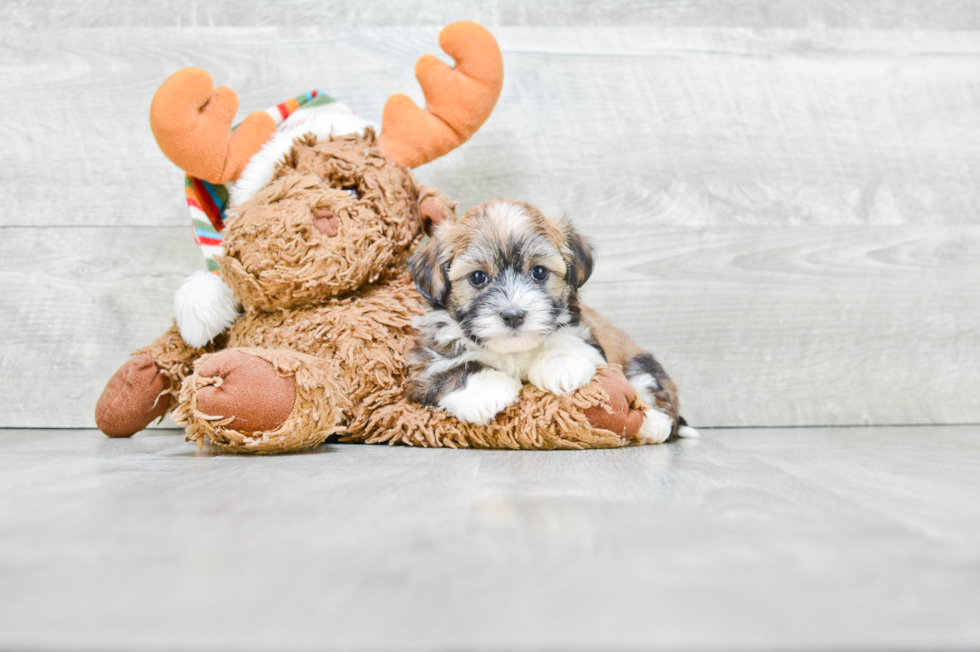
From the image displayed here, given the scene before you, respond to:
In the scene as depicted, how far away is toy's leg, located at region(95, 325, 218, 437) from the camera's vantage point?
1.78m

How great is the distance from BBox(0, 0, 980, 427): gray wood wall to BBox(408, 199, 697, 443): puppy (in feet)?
1.99

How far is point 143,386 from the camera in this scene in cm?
179

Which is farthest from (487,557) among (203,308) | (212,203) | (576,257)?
(212,203)

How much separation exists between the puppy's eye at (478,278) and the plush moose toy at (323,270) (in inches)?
9.1

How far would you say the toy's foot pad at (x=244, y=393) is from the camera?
4.44 ft

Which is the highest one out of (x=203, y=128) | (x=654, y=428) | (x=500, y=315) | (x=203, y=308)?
(x=203, y=128)

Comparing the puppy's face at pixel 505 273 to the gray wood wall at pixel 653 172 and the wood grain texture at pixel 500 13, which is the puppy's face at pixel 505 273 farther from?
the wood grain texture at pixel 500 13

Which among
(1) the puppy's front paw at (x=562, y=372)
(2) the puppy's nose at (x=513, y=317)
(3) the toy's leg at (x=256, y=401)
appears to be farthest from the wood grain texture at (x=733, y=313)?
(3) the toy's leg at (x=256, y=401)

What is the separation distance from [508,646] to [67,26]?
8.10 feet

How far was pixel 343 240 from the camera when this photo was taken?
65.2 inches

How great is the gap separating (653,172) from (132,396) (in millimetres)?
1669

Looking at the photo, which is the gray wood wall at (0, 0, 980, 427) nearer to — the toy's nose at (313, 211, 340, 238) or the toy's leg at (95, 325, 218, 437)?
the toy's leg at (95, 325, 218, 437)

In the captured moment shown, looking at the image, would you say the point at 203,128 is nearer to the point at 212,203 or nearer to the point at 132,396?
the point at 212,203

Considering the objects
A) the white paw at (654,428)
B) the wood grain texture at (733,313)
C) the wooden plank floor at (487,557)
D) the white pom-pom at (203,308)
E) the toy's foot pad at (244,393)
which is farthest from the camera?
the wood grain texture at (733,313)
